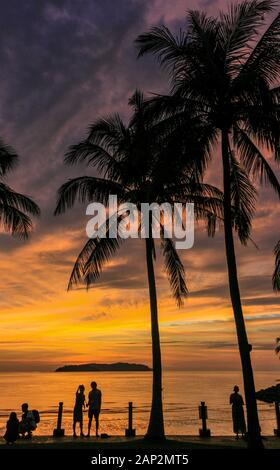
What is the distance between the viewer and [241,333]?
556 inches

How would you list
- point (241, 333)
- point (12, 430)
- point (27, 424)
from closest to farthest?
1. point (241, 333)
2. point (12, 430)
3. point (27, 424)

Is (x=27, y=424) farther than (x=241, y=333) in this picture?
Yes

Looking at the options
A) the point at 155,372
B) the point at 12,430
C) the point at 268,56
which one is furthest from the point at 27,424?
the point at 268,56

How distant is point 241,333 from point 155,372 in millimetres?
5319

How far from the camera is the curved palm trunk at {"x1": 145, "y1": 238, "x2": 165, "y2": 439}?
1745cm

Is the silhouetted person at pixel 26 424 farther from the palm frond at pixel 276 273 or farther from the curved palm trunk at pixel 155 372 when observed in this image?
the palm frond at pixel 276 273

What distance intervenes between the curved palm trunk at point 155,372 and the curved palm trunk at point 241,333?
15.9 ft

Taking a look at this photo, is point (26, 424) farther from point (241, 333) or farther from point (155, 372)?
point (241, 333)

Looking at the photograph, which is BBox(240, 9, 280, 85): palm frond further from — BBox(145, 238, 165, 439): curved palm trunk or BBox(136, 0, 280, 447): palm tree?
BBox(145, 238, 165, 439): curved palm trunk

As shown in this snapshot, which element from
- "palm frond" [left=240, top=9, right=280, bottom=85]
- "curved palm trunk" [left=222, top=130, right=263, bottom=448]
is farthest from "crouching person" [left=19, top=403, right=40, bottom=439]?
"palm frond" [left=240, top=9, right=280, bottom=85]

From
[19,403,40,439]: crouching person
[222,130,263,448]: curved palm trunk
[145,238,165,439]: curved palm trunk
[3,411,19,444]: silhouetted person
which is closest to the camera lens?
[222,130,263,448]: curved palm trunk

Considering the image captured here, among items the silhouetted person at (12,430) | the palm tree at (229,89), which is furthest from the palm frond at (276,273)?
the silhouetted person at (12,430)

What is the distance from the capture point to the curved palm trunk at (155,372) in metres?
17.5

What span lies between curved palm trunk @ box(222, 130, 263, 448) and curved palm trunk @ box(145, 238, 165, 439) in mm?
4840
